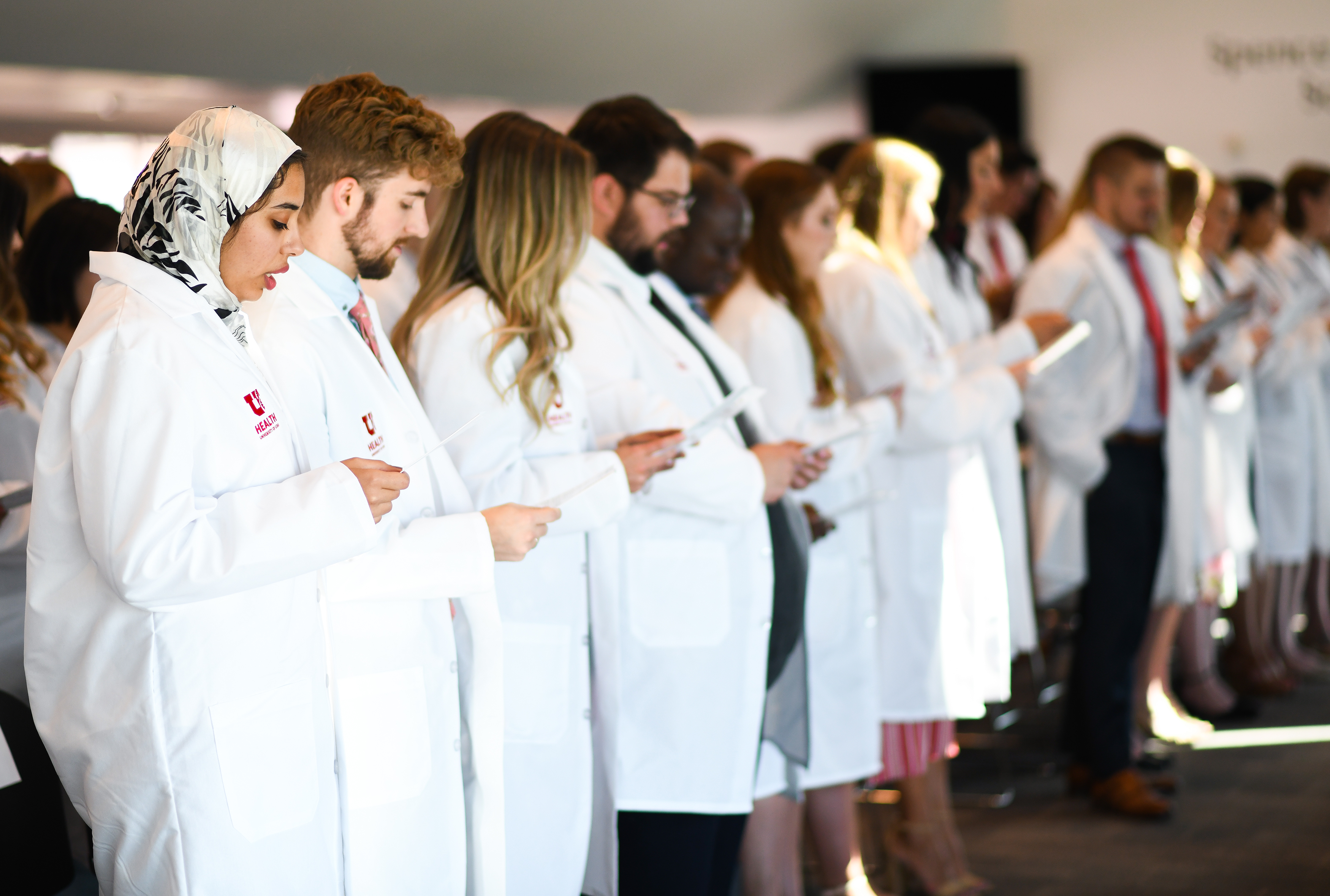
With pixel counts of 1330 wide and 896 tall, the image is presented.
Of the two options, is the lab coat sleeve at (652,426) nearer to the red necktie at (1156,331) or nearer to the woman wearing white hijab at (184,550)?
the woman wearing white hijab at (184,550)

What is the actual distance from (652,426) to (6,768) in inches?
45.3

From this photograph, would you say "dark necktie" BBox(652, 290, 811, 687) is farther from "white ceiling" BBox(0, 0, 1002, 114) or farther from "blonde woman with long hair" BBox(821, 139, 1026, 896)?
"white ceiling" BBox(0, 0, 1002, 114)

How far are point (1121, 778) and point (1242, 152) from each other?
5.55m

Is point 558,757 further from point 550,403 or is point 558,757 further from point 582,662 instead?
point 550,403

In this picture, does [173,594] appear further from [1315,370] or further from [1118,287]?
[1315,370]

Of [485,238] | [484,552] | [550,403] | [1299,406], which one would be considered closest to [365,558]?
[484,552]

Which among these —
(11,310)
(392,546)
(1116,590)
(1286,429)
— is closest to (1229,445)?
(1286,429)

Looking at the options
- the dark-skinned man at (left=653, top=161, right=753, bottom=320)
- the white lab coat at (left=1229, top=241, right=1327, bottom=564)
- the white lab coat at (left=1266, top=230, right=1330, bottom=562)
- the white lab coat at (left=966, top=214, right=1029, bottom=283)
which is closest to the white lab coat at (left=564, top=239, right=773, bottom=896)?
the dark-skinned man at (left=653, top=161, right=753, bottom=320)

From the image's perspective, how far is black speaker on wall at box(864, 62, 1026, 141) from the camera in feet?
26.7

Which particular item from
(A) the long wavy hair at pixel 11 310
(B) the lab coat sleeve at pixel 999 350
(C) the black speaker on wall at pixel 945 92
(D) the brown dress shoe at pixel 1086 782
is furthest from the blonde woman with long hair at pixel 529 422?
(C) the black speaker on wall at pixel 945 92

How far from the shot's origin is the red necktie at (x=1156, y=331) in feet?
13.1

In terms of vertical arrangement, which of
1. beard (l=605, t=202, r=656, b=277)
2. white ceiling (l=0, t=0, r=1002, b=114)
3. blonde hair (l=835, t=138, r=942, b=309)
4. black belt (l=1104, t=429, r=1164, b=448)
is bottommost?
black belt (l=1104, t=429, r=1164, b=448)

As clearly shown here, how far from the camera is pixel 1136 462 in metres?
4.03

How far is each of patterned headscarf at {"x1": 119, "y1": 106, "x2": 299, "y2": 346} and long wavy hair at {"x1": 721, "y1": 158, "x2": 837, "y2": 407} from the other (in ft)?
5.44
